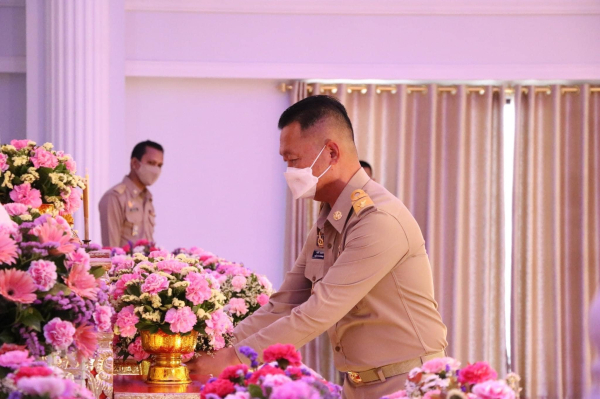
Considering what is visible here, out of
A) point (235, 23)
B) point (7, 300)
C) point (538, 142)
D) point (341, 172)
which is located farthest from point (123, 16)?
point (7, 300)

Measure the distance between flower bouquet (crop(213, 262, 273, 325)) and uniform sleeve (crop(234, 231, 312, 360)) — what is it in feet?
3.41

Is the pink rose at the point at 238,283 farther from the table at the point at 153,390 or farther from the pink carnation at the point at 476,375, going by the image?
the pink carnation at the point at 476,375

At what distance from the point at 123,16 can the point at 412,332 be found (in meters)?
5.93

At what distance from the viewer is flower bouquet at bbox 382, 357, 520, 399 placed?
1569 millimetres

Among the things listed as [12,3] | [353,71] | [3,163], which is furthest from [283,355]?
[12,3]

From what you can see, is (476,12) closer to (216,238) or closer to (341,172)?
(216,238)

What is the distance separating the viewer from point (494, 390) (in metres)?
1.57

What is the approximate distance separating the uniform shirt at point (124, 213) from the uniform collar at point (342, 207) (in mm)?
4000

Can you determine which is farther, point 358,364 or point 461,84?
point 461,84

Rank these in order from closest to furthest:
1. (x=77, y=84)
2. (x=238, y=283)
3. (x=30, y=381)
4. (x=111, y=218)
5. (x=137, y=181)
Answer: (x=30, y=381) < (x=238, y=283) < (x=111, y=218) < (x=137, y=181) < (x=77, y=84)

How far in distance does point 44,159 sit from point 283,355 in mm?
1949

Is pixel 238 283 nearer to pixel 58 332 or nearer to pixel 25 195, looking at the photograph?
pixel 25 195

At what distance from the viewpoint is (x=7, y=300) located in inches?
71.6

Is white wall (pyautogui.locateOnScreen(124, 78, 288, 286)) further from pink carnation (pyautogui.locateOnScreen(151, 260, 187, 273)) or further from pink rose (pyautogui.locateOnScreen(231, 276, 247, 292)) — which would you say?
pink carnation (pyautogui.locateOnScreen(151, 260, 187, 273))
